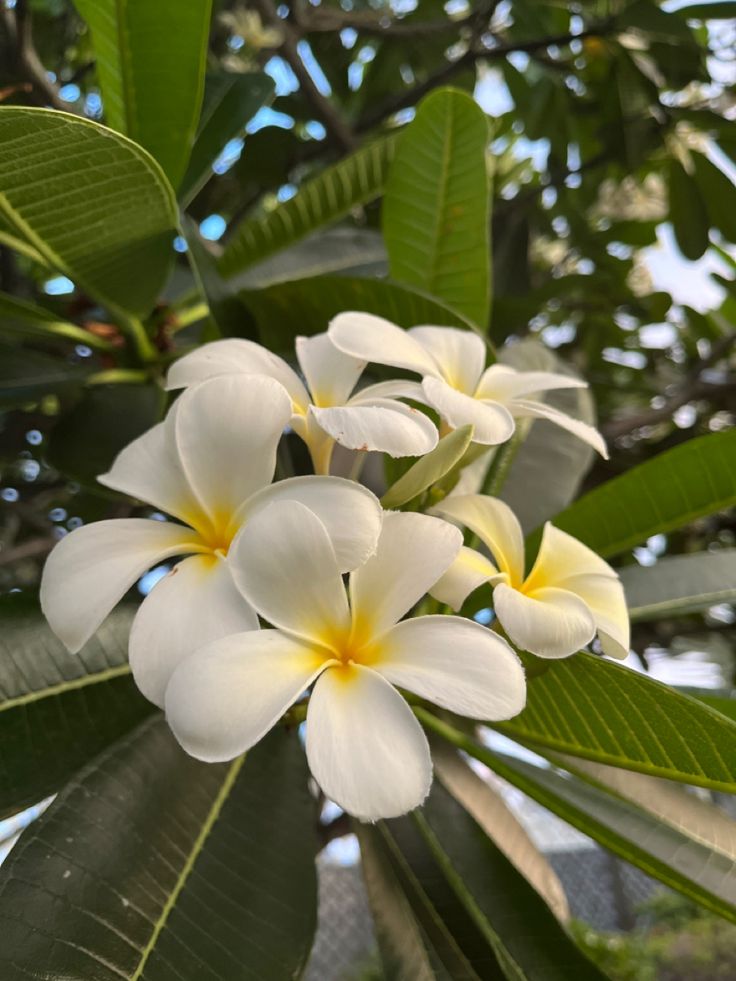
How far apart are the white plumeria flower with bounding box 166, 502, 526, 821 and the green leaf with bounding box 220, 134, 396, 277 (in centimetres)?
53

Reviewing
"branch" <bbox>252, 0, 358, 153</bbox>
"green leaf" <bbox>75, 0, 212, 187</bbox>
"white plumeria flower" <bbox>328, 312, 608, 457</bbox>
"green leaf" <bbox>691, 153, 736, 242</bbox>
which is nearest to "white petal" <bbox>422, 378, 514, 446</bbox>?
"white plumeria flower" <bbox>328, 312, 608, 457</bbox>

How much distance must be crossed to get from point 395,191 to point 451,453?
371 millimetres

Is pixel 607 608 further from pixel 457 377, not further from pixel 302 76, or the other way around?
A: pixel 302 76

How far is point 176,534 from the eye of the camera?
18.3 inches

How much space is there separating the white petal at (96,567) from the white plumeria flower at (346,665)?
73mm

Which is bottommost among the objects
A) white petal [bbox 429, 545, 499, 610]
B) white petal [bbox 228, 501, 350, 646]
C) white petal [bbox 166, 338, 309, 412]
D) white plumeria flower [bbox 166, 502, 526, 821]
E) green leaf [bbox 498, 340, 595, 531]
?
green leaf [bbox 498, 340, 595, 531]

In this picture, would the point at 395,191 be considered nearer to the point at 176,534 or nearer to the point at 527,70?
the point at 176,534

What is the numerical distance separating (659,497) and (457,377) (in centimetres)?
25

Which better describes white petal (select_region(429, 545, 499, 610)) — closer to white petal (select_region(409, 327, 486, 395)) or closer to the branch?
white petal (select_region(409, 327, 486, 395))

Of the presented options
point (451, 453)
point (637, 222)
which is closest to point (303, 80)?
point (637, 222)

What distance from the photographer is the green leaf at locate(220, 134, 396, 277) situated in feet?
2.80

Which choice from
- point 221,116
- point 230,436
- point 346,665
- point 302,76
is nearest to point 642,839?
point 346,665

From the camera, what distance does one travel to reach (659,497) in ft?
2.32

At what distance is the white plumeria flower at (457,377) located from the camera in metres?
0.49
